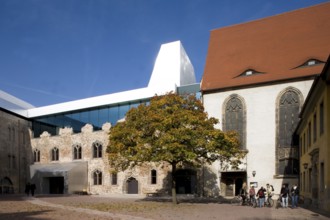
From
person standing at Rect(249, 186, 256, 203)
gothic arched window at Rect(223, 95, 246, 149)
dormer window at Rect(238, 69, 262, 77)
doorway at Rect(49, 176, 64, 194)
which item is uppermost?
dormer window at Rect(238, 69, 262, 77)

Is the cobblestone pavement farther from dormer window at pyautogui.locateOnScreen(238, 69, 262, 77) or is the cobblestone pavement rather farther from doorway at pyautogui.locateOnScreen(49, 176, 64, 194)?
doorway at pyautogui.locateOnScreen(49, 176, 64, 194)

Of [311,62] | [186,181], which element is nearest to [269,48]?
[311,62]

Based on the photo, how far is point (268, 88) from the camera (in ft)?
104

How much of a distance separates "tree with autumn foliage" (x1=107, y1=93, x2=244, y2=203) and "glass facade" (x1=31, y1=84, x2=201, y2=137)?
16.9 metres

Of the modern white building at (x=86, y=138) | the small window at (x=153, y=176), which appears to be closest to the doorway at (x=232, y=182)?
the modern white building at (x=86, y=138)

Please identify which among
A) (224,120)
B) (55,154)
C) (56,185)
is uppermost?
(224,120)

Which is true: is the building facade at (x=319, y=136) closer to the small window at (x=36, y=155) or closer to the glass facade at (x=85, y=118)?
the glass facade at (x=85, y=118)

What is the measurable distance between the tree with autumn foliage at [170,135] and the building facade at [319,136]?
516 cm

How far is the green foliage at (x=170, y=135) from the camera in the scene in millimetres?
22094

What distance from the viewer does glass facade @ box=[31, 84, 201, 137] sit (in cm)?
4406

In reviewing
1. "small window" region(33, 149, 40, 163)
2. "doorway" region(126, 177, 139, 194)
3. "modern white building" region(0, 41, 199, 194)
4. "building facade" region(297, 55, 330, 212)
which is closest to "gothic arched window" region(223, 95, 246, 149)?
"modern white building" region(0, 41, 199, 194)

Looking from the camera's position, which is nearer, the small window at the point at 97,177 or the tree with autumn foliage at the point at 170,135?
the tree with autumn foliage at the point at 170,135

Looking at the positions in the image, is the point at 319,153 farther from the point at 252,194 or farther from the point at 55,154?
the point at 55,154

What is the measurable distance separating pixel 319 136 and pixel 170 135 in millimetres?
8913
